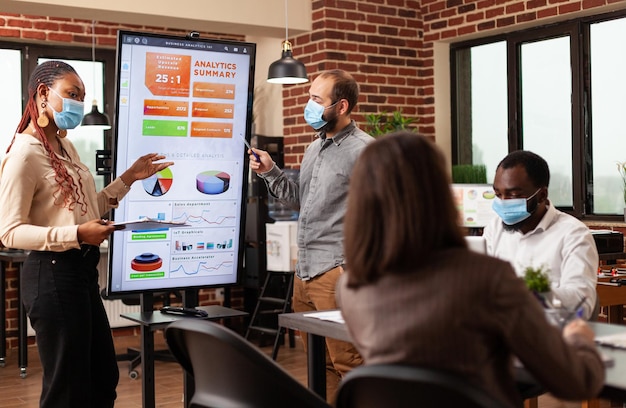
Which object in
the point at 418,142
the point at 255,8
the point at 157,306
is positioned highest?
the point at 255,8

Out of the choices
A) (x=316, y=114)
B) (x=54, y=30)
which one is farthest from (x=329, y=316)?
(x=54, y=30)

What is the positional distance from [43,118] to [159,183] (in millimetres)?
621

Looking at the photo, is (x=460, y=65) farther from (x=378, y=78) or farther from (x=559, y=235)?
(x=559, y=235)

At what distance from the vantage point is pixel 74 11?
18.7 ft

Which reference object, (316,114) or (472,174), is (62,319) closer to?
(316,114)

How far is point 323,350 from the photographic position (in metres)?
2.90

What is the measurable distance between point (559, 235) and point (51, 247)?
1718 millimetres

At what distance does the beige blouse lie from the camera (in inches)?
111

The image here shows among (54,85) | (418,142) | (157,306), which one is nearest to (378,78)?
(157,306)

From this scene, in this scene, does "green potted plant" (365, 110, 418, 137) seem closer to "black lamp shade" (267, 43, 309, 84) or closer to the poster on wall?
the poster on wall

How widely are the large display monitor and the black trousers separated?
0.47 metres

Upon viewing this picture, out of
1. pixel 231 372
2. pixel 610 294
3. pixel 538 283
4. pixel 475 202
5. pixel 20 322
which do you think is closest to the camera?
pixel 231 372

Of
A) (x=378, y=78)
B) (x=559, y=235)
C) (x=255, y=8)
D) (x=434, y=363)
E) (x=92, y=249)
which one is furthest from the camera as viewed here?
(x=378, y=78)

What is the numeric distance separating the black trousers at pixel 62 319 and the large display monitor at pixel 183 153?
1.56 feet
